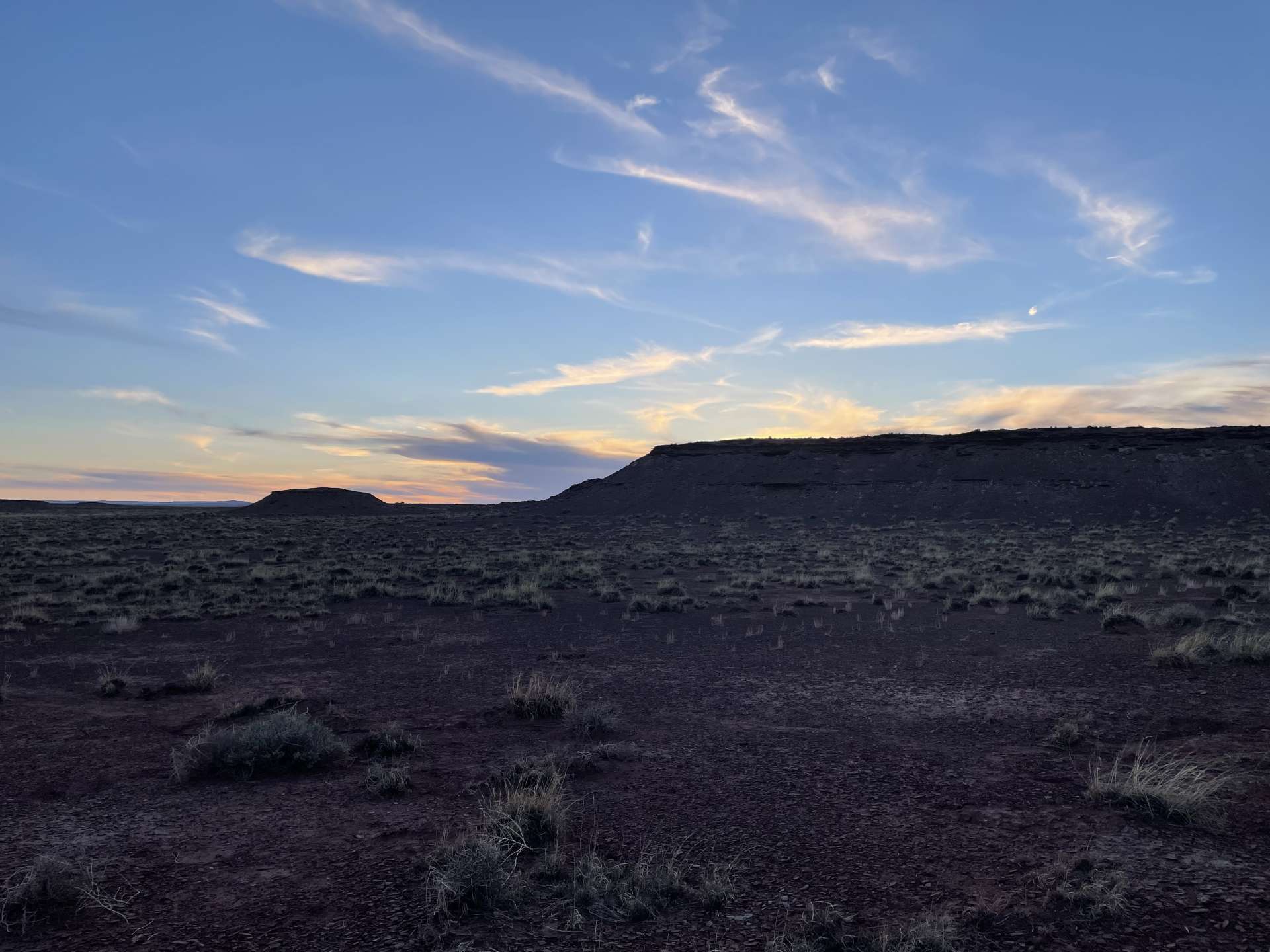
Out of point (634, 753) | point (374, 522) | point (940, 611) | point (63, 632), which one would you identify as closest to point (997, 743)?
point (634, 753)

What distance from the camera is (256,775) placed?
746cm

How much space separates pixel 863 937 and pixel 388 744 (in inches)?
213

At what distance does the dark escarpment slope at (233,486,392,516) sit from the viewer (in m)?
78.1

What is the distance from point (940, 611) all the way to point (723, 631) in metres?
5.87

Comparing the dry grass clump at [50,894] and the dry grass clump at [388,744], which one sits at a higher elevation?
the dry grass clump at [50,894]

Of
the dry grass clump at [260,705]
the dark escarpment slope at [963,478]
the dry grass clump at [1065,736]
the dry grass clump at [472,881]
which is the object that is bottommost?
the dry grass clump at [1065,736]

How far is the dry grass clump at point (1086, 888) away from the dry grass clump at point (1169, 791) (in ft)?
4.18

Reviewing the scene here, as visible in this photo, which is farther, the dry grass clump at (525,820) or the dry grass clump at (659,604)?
the dry grass clump at (659,604)

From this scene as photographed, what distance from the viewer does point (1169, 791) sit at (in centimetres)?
612

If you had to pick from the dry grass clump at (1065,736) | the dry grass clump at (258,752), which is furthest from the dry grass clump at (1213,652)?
the dry grass clump at (258,752)

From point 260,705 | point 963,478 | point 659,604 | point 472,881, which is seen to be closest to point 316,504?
point 963,478

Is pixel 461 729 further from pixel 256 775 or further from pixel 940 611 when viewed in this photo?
pixel 940 611

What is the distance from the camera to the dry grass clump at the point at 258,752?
7.43 metres

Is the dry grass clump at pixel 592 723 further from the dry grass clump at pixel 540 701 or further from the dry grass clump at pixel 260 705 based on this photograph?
the dry grass clump at pixel 260 705
